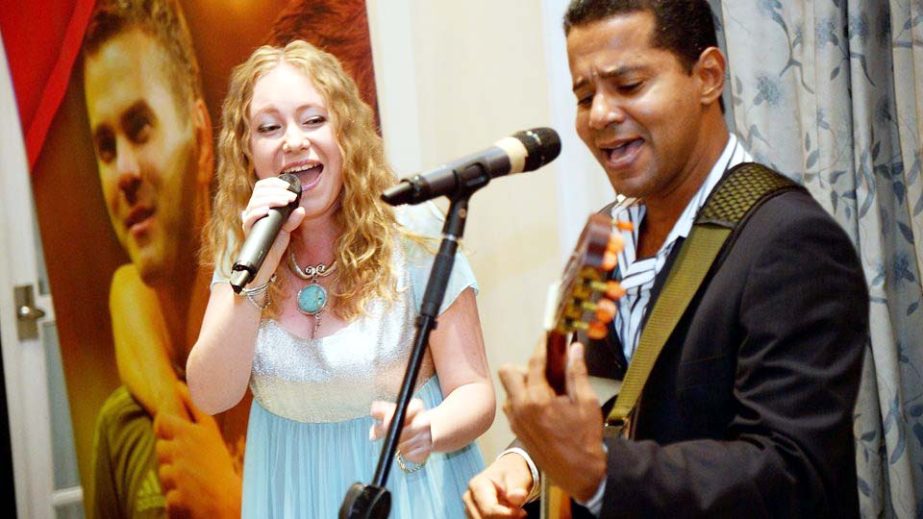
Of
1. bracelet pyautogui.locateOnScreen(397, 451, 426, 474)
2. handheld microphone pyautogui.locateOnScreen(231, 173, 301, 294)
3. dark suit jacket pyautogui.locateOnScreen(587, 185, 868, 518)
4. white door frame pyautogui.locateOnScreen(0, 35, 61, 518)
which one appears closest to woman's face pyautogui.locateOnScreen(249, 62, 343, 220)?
handheld microphone pyautogui.locateOnScreen(231, 173, 301, 294)

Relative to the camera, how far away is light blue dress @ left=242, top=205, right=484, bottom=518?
75.9 inches

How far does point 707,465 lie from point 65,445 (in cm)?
247

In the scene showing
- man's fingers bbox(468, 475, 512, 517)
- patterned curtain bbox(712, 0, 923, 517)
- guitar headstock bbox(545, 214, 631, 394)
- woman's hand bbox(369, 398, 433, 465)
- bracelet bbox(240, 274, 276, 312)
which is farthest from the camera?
patterned curtain bbox(712, 0, 923, 517)

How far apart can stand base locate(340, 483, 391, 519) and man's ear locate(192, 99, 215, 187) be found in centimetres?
193

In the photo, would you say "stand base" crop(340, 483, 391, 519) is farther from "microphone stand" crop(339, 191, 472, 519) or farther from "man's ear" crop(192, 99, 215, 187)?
"man's ear" crop(192, 99, 215, 187)

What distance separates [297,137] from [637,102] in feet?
2.18

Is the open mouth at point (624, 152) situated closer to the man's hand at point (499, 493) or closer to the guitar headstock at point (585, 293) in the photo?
the guitar headstock at point (585, 293)

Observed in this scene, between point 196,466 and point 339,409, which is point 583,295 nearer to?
point 339,409

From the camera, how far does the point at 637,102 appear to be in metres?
1.57

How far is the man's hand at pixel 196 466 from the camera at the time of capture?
306 cm

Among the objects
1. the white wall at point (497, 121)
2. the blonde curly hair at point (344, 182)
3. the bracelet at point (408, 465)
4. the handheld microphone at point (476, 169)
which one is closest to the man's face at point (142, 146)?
the white wall at point (497, 121)

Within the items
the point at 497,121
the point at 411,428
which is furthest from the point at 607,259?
the point at 497,121

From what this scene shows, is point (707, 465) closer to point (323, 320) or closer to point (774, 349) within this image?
point (774, 349)

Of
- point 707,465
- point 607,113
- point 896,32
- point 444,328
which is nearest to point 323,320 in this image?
point 444,328
